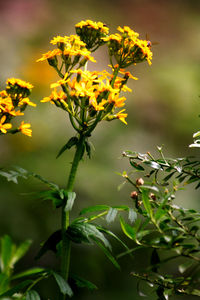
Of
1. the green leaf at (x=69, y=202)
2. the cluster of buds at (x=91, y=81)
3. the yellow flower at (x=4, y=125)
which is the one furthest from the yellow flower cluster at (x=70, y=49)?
the green leaf at (x=69, y=202)

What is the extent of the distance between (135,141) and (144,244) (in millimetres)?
1440

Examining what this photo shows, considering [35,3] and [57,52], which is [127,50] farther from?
[35,3]

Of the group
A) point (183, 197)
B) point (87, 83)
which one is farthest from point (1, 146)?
point (87, 83)

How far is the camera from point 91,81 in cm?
89

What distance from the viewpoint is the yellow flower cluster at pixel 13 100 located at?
889 mm

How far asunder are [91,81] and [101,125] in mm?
1184

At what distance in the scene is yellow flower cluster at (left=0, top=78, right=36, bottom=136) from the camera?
889 mm

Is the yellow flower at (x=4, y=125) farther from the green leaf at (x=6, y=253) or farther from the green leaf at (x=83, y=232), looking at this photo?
the green leaf at (x=6, y=253)

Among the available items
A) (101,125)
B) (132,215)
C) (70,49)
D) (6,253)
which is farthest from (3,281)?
(101,125)

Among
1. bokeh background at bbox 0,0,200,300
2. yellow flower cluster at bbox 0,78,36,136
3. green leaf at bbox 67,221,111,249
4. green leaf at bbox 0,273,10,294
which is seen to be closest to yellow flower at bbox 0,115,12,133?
yellow flower cluster at bbox 0,78,36,136

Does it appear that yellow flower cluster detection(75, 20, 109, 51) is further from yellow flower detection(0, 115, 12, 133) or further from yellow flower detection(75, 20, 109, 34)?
yellow flower detection(0, 115, 12, 133)

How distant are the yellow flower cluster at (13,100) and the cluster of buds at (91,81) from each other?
6cm

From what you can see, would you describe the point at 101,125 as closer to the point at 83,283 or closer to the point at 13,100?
the point at 13,100

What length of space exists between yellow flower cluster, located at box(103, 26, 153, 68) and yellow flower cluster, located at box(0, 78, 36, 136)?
199 mm
